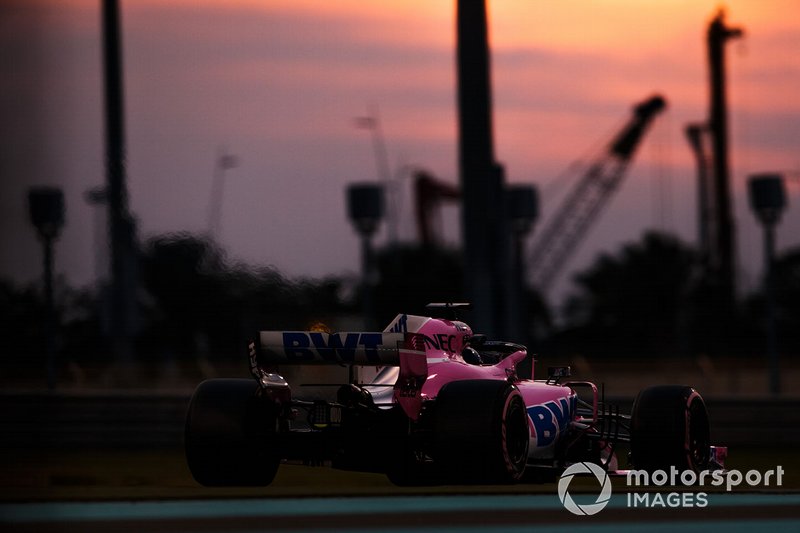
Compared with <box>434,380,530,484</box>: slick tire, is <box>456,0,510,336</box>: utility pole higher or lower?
higher

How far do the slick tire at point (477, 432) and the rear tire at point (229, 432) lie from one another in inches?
48.0

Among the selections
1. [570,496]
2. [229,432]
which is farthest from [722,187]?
[229,432]

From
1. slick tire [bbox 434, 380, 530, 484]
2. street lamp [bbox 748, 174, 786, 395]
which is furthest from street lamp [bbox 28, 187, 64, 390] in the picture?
street lamp [bbox 748, 174, 786, 395]

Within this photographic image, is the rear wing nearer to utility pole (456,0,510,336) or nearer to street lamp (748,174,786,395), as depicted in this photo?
utility pole (456,0,510,336)

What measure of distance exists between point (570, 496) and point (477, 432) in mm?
1828

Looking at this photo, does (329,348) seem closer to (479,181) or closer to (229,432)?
(229,432)

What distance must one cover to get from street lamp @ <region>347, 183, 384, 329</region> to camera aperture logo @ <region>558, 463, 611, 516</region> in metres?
6.21

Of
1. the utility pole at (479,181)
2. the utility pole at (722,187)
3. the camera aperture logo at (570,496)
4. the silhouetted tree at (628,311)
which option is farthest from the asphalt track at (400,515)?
the utility pole at (722,187)

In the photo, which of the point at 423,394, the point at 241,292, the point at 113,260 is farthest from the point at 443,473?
the point at 113,260

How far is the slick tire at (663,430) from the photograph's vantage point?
1048cm

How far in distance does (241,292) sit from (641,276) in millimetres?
21059

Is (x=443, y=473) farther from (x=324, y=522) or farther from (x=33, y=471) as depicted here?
(x=33, y=471)

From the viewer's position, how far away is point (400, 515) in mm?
10023

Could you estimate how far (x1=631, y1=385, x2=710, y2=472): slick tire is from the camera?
1048 centimetres
